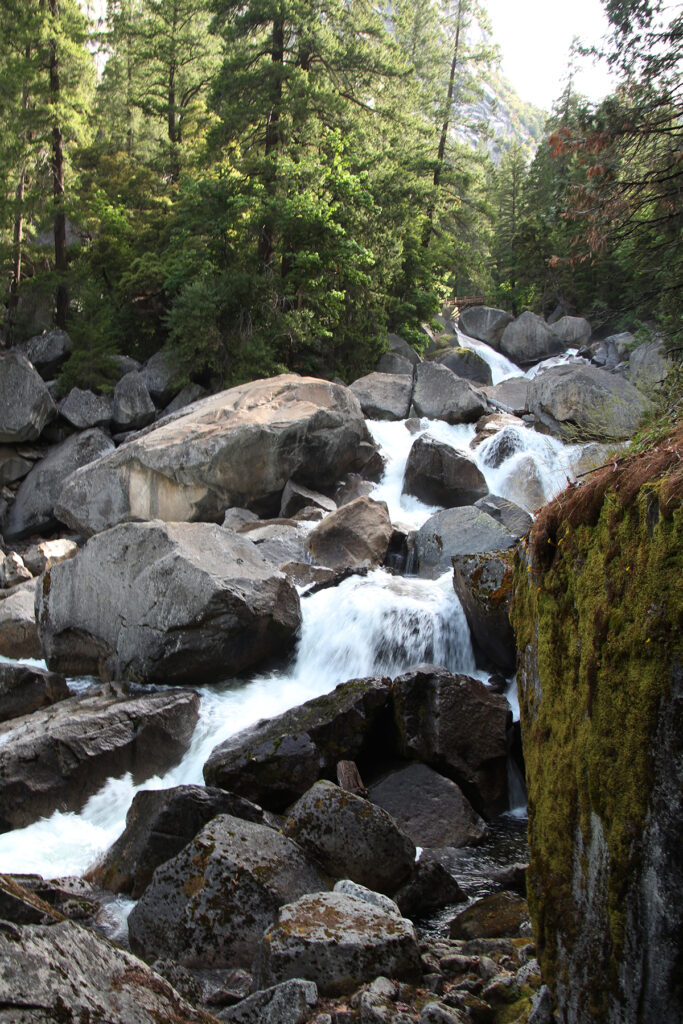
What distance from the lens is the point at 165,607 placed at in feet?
32.1

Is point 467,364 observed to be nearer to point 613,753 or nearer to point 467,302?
point 467,302

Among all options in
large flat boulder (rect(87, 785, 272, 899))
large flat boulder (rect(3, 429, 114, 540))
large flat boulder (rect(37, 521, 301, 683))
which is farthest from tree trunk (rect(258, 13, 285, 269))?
large flat boulder (rect(87, 785, 272, 899))

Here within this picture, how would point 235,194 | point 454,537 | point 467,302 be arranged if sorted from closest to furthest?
point 454,537 → point 235,194 → point 467,302

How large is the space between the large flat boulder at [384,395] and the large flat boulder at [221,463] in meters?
3.24

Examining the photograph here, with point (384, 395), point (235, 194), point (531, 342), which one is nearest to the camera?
point (384, 395)

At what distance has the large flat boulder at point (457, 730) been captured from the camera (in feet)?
25.3

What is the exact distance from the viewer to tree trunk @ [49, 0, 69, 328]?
24.2 m

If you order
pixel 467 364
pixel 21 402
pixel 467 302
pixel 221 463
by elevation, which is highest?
pixel 467 302

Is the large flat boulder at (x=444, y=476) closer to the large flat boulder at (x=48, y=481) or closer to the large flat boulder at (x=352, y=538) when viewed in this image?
the large flat boulder at (x=352, y=538)

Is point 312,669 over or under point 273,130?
under

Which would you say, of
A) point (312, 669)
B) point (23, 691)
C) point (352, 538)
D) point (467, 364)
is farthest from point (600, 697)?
point (467, 364)

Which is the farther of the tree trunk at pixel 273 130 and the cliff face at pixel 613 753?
the tree trunk at pixel 273 130

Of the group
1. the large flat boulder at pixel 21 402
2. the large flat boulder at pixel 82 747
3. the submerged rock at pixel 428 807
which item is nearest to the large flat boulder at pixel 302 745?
the submerged rock at pixel 428 807

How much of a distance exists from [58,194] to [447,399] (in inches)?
563
